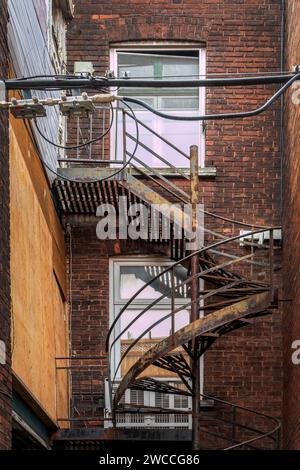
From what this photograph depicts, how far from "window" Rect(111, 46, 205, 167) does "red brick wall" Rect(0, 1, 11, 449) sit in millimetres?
7612

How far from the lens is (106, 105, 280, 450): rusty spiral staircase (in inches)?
607

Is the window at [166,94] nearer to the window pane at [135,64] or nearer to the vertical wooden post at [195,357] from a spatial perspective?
the window pane at [135,64]

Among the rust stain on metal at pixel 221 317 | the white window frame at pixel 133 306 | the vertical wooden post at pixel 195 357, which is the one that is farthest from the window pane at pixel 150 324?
the rust stain on metal at pixel 221 317

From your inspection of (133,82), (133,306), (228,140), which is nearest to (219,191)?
(228,140)

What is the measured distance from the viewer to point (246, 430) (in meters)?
18.0

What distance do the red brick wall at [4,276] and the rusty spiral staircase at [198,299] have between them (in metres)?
4.02

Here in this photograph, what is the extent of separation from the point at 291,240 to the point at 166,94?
3.61m

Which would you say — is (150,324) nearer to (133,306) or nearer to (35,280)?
(133,306)

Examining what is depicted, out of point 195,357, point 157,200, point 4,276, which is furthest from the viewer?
point 157,200

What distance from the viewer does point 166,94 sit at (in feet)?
64.2

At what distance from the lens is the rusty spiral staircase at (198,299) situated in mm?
15430

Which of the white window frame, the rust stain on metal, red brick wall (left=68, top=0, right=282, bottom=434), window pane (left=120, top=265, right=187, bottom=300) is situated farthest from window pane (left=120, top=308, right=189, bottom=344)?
the rust stain on metal

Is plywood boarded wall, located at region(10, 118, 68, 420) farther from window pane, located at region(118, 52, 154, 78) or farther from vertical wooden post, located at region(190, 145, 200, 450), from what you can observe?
window pane, located at region(118, 52, 154, 78)
